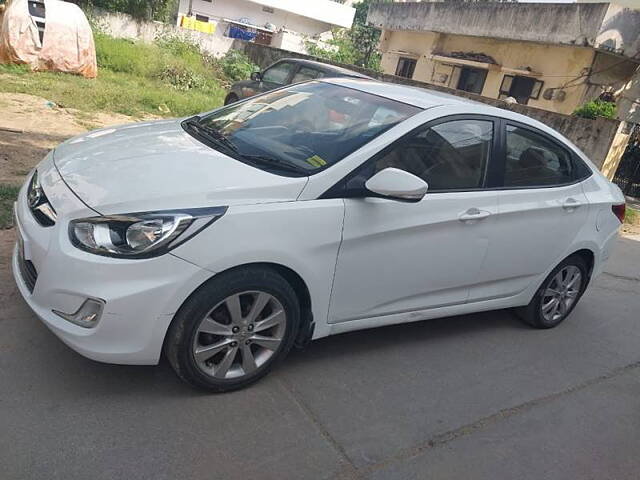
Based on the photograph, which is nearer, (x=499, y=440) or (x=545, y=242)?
(x=499, y=440)

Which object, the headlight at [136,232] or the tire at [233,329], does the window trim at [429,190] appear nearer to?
the tire at [233,329]

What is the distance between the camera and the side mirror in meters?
3.11

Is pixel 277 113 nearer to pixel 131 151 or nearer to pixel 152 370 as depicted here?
pixel 131 151

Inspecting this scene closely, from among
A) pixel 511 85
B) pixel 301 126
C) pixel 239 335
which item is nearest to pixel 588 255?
pixel 301 126

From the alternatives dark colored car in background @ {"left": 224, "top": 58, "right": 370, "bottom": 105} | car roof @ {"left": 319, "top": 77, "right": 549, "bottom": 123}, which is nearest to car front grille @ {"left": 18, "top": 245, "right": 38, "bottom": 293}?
car roof @ {"left": 319, "top": 77, "right": 549, "bottom": 123}

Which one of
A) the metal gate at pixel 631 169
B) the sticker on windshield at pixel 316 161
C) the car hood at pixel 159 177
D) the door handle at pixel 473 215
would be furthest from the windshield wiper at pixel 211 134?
the metal gate at pixel 631 169

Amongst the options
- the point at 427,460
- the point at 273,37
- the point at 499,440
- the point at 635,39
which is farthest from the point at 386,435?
the point at 273,37

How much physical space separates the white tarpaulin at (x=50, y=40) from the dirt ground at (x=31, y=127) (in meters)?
2.29

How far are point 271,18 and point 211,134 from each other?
141 feet

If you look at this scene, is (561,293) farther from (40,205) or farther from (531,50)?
(531,50)

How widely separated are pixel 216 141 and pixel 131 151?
1.76ft

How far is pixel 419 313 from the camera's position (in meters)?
3.75

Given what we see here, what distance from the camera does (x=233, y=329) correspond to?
2953mm

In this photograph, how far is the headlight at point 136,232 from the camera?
2637mm
